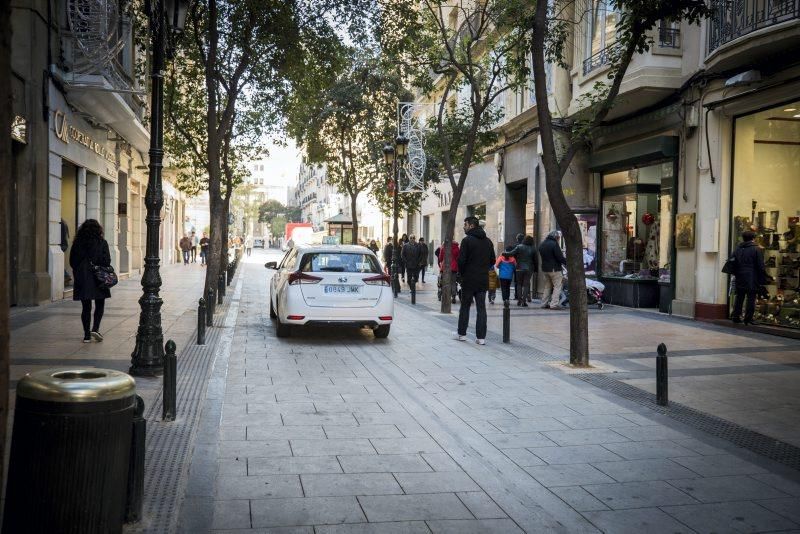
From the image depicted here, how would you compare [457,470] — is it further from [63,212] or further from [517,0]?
[63,212]

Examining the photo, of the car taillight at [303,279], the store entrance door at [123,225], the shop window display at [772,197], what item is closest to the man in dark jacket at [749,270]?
the shop window display at [772,197]

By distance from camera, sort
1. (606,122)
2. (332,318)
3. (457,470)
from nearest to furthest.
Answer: (457,470), (332,318), (606,122)

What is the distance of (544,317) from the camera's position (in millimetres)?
16000

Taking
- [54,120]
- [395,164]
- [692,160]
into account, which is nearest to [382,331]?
[692,160]

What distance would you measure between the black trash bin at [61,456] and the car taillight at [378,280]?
329 inches

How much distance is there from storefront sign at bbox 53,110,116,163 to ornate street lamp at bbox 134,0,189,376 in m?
9.89

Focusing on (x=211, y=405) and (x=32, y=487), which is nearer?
(x=32, y=487)

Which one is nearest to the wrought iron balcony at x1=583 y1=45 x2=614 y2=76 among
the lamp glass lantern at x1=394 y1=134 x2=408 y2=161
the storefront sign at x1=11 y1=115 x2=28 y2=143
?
the lamp glass lantern at x1=394 y1=134 x2=408 y2=161

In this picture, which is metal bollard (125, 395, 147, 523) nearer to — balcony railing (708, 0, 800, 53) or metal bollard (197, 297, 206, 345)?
metal bollard (197, 297, 206, 345)

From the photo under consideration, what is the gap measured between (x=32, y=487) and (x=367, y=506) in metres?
2.02

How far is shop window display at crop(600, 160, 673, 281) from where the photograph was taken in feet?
55.7

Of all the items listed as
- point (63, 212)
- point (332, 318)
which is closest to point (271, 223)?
point (63, 212)

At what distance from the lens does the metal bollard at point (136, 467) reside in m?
3.94

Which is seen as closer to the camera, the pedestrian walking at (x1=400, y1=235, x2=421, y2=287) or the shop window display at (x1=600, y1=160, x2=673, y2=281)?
the shop window display at (x1=600, y1=160, x2=673, y2=281)
